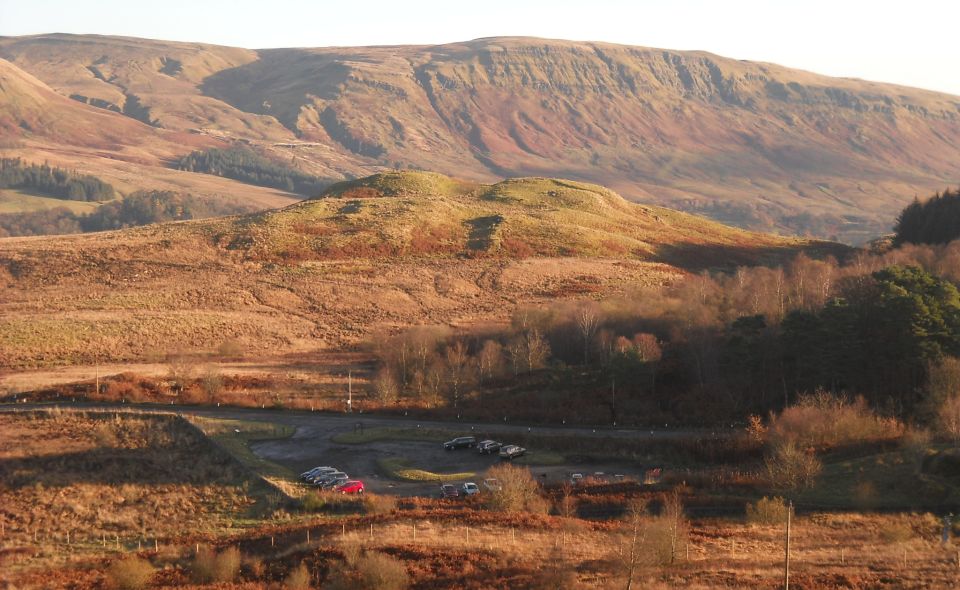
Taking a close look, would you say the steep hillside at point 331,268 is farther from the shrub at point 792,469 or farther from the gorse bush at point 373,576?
the shrub at point 792,469

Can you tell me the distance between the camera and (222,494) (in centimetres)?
5344

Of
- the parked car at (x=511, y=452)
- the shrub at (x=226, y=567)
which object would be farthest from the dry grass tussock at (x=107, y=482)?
the parked car at (x=511, y=452)

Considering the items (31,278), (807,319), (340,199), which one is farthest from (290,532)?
(340,199)

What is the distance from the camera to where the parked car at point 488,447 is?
59375 mm

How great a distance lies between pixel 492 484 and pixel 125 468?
23701 mm

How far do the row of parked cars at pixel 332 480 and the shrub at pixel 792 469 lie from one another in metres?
22.7

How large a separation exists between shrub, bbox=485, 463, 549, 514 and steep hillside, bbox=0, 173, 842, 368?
2168 inches

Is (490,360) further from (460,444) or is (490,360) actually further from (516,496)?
(516,496)

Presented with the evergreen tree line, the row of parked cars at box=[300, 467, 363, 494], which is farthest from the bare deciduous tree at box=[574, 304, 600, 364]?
the evergreen tree line

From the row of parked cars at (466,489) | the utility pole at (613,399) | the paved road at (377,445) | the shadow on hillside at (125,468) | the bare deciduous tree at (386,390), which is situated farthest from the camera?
the bare deciduous tree at (386,390)

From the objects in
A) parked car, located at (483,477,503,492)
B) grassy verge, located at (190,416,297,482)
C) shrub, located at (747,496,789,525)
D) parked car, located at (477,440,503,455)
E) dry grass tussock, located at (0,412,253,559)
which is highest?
shrub, located at (747,496,789,525)

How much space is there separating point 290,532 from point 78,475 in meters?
18.8

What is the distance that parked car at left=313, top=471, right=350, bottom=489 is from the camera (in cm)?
5309

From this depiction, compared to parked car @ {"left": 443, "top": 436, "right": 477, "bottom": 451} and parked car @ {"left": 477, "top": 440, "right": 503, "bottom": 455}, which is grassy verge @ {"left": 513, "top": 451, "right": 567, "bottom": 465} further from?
parked car @ {"left": 443, "top": 436, "right": 477, "bottom": 451}
